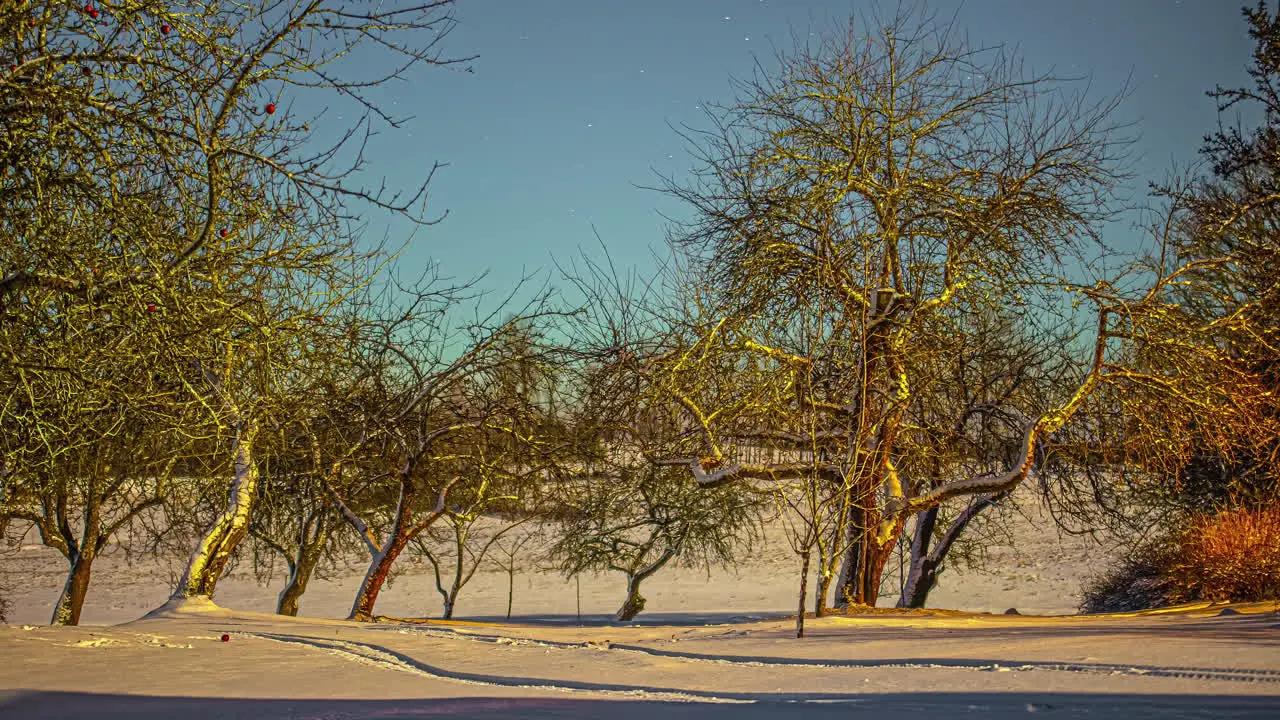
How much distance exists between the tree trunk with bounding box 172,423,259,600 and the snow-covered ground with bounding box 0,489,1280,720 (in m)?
1.45

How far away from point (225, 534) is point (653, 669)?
768cm

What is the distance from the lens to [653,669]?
5.47m

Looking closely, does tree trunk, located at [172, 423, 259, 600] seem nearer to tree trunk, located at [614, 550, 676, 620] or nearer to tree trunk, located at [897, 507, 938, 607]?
tree trunk, located at [897, 507, 938, 607]

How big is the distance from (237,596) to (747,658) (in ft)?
83.4

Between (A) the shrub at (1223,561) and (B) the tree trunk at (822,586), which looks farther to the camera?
(A) the shrub at (1223,561)

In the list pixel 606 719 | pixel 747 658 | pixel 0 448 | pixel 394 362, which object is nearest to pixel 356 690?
pixel 606 719

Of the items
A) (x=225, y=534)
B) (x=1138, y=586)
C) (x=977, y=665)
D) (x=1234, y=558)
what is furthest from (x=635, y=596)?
(x=977, y=665)

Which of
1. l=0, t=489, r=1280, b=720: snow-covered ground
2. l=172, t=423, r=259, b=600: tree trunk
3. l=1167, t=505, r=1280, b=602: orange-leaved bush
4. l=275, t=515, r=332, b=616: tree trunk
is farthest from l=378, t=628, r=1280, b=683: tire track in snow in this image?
l=275, t=515, r=332, b=616: tree trunk

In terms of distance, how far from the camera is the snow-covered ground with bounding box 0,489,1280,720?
4.09 meters

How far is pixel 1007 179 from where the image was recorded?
10.8m

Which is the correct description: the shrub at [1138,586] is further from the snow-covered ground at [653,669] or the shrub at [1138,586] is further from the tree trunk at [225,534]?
the tree trunk at [225,534]

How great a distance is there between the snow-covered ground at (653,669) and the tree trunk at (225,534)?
145 cm

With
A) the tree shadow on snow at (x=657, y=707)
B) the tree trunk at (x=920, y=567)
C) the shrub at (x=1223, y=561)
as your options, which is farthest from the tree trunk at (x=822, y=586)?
the shrub at (x=1223, y=561)

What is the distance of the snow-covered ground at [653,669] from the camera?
409 cm
